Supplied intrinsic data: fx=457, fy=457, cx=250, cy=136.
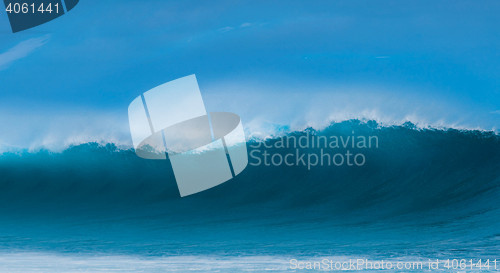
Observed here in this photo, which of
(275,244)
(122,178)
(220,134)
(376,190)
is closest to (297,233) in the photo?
(275,244)

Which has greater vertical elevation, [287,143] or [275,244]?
[287,143]

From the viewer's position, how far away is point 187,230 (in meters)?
6.73

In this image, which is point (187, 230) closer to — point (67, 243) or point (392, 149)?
point (67, 243)

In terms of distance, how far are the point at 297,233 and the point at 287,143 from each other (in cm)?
320

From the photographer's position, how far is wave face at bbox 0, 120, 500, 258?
591 centimetres
